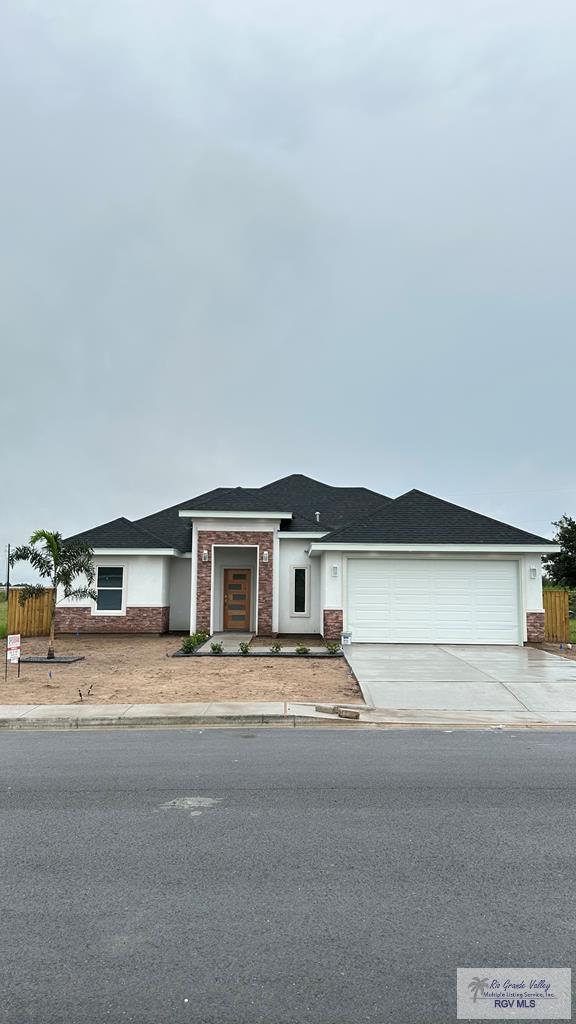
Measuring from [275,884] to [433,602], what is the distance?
1633 cm

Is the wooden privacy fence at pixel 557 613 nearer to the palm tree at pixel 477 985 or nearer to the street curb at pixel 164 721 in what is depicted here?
the street curb at pixel 164 721

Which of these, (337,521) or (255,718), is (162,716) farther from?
(337,521)

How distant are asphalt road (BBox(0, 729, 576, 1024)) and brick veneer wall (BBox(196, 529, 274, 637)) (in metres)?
14.5

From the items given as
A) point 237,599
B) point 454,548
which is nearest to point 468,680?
point 454,548

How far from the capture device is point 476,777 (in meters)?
6.90

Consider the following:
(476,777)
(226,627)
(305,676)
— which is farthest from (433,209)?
(476,777)

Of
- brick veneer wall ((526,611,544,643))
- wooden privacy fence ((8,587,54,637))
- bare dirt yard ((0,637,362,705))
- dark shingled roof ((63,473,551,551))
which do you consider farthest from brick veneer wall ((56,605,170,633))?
brick veneer wall ((526,611,544,643))

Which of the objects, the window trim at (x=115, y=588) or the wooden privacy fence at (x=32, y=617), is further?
the window trim at (x=115, y=588)

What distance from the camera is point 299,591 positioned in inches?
909

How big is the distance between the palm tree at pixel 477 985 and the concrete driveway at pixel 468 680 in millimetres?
7611

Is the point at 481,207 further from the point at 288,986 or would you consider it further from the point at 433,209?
the point at 288,986

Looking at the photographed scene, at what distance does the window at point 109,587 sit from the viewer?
23547mm

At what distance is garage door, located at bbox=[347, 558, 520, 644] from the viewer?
65.3 feet

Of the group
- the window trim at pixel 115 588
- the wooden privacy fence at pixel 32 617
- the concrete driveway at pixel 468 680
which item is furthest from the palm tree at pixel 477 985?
the wooden privacy fence at pixel 32 617
